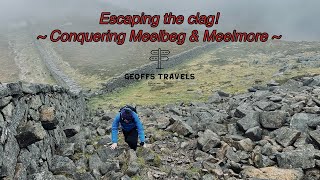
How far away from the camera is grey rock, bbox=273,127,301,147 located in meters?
10.8

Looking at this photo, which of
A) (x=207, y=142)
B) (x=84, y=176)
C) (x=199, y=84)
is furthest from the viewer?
(x=199, y=84)

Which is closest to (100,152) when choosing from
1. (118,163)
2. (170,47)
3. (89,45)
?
(118,163)

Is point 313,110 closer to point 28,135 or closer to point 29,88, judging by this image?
point 29,88

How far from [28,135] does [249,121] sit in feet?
27.3

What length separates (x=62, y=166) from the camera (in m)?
8.30

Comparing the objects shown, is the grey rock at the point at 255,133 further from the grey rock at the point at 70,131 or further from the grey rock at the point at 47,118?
the grey rock at the point at 47,118

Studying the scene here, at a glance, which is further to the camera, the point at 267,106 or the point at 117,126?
the point at 267,106

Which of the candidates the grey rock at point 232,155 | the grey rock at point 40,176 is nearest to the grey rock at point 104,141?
the grey rock at point 232,155

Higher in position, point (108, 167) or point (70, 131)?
point (70, 131)

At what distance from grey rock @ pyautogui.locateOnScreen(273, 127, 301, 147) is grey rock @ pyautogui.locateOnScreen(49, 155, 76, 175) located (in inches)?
255

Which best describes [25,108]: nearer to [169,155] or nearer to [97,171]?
[97,171]

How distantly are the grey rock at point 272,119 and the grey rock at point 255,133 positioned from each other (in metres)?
0.60

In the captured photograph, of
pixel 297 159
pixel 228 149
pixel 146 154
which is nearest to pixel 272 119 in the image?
pixel 228 149

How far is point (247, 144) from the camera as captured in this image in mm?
10875
